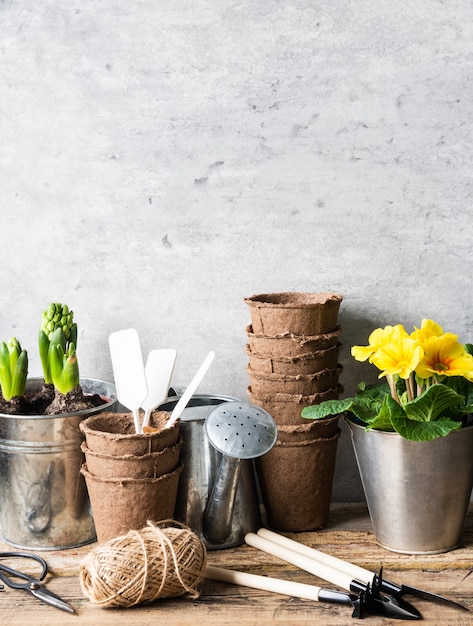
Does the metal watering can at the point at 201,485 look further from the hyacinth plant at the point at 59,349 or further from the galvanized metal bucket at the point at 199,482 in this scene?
the hyacinth plant at the point at 59,349

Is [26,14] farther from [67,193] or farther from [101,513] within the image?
[101,513]

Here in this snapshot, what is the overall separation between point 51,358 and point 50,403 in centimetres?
10

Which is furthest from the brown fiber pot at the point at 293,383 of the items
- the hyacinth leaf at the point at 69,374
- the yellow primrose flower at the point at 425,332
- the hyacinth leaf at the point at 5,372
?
the hyacinth leaf at the point at 5,372

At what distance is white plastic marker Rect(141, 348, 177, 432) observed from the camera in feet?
4.44

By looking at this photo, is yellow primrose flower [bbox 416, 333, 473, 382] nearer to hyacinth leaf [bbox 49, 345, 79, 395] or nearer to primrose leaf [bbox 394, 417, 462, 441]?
primrose leaf [bbox 394, 417, 462, 441]

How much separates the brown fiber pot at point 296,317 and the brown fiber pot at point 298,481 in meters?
0.21

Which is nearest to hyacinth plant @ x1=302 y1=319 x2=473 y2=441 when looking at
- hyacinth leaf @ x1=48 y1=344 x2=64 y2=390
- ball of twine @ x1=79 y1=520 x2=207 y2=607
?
ball of twine @ x1=79 y1=520 x2=207 y2=607

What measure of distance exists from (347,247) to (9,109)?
761 millimetres

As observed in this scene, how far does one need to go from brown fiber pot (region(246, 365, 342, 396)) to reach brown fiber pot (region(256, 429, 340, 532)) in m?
0.10

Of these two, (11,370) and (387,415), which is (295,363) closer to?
(387,415)

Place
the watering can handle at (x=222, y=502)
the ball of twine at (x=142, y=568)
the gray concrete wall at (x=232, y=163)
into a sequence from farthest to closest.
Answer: the gray concrete wall at (x=232, y=163), the watering can handle at (x=222, y=502), the ball of twine at (x=142, y=568)

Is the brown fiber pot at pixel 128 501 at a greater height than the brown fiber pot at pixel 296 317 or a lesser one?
lesser

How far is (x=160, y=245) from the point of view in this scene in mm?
1584

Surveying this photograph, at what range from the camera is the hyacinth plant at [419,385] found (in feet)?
4.06
